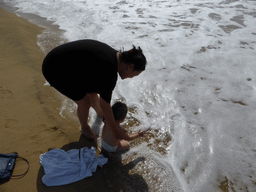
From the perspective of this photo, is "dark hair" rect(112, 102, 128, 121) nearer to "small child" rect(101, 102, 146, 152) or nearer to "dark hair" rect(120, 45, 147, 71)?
"small child" rect(101, 102, 146, 152)

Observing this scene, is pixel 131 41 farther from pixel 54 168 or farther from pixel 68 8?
pixel 68 8

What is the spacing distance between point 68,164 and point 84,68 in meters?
1.22

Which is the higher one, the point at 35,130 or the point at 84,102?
the point at 84,102

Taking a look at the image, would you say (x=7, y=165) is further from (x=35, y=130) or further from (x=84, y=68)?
(x=84, y=68)

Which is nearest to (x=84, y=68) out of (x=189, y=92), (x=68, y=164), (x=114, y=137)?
(x=114, y=137)

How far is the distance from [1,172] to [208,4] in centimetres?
1014

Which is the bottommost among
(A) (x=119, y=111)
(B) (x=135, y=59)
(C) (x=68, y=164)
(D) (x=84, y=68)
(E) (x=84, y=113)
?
(C) (x=68, y=164)

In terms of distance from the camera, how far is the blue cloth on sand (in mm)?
1943

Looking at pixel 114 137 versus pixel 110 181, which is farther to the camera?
pixel 114 137

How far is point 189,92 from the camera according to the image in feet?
11.8

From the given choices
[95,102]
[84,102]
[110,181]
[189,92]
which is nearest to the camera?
[110,181]

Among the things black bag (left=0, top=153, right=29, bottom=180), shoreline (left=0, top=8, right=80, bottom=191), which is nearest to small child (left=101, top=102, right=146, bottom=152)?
shoreline (left=0, top=8, right=80, bottom=191)

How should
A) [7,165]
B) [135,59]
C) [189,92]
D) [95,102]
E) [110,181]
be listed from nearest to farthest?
[135,59]
[7,165]
[110,181]
[95,102]
[189,92]

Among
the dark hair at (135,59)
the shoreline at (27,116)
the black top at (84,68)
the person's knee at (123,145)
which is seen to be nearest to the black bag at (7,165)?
the shoreline at (27,116)
